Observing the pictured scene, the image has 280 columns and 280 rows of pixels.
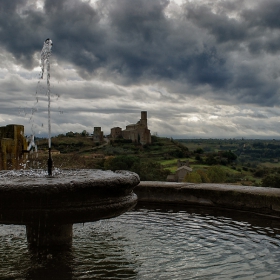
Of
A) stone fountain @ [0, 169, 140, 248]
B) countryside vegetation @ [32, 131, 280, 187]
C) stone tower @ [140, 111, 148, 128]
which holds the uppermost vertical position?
stone tower @ [140, 111, 148, 128]

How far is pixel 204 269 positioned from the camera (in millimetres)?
3109

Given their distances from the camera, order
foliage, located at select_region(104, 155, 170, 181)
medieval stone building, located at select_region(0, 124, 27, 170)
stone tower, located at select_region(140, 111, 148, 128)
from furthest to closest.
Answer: stone tower, located at select_region(140, 111, 148, 128)
foliage, located at select_region(104, 155, 170, 181)
medieval stone building, located at select_region(0, 124, 27, 170)

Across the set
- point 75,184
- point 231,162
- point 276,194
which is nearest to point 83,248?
point 75,184

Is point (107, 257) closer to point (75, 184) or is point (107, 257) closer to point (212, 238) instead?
point (75, 184)

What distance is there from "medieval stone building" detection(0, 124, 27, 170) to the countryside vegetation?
10.9 meters

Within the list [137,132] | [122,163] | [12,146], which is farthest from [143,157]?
[12,146]

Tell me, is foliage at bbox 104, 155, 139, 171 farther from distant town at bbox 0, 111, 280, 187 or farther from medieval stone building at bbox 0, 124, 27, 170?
medieval stone building at bbox 0, 124, 27, 170

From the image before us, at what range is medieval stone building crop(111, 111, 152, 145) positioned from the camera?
96812 millimetres

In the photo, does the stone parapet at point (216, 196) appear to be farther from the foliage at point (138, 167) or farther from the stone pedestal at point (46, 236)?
the foliage at point (138, 167)

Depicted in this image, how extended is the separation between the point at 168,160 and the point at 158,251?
6072 cm

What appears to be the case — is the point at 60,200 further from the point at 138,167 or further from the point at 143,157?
the point at 143,157

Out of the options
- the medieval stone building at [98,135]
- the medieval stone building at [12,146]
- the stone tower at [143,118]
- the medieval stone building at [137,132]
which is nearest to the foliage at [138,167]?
the medieval stone building at [12,146]

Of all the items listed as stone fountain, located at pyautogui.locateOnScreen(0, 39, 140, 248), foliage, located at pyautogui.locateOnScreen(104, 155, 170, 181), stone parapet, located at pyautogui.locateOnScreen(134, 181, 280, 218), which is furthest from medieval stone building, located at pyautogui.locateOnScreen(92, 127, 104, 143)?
stone fountain, located at pyautogui.locateOnScreen(0, 39, 140, 248)

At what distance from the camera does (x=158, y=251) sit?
360cm
